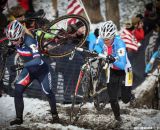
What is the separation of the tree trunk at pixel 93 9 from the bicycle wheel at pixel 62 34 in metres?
6.51

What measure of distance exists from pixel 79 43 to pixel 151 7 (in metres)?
6.32

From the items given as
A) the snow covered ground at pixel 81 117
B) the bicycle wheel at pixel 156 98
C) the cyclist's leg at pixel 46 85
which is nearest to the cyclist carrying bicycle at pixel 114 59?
the snow covered ground at pixel 81 117

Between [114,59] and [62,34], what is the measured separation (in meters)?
1.55

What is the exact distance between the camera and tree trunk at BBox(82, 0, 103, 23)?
16.5 m

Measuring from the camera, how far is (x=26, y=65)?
9.16 m

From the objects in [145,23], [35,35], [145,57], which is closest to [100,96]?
[35,35]

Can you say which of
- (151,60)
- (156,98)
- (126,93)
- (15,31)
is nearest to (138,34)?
(151,60)

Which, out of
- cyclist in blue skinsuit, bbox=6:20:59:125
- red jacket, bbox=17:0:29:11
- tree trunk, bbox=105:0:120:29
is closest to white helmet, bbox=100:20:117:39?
cyclist in blue skinsuit, bbox=6:20:59:125

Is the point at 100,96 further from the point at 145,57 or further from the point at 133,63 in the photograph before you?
the point at 145,57

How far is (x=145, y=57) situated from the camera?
13289 millimetres

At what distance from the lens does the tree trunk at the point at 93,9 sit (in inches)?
651

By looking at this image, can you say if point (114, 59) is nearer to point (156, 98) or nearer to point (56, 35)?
point (56, 35)

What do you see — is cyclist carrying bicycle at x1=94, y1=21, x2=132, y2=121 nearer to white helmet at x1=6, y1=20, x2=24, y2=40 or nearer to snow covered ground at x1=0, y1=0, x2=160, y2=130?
snow covered ground at x1=0, y1=0, x2=160, y2=130

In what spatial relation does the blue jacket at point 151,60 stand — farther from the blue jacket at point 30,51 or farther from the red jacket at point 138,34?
the blue jacket at point 30,51
